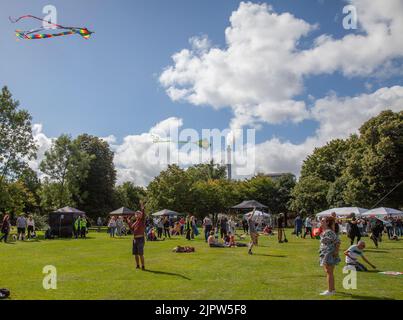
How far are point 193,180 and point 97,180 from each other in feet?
53.3

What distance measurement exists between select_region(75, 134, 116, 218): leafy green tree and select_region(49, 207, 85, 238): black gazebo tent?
30.4 meters

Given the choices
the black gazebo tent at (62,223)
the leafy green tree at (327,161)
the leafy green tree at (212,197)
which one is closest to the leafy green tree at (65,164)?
the leafy green tree at (212,197)

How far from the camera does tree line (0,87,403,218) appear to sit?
44906 millimetres

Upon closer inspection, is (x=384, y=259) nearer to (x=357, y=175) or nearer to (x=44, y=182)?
(x=357, y=175)

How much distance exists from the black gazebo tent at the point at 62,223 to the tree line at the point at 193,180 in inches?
384

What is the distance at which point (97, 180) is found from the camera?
237ft

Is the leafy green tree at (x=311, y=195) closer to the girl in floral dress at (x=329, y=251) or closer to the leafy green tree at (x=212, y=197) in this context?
the leafy green tree at (x=212, y=197)

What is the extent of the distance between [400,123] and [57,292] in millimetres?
44177

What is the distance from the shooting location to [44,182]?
6656 centimetres

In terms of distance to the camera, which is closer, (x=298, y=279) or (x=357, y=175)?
(x=298, y=279)

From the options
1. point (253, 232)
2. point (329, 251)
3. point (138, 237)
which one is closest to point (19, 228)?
point (253, 232)

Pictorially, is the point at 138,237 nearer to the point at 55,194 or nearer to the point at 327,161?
the point at 55,194

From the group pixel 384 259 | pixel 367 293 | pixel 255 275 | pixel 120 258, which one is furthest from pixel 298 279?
pixel 120 258

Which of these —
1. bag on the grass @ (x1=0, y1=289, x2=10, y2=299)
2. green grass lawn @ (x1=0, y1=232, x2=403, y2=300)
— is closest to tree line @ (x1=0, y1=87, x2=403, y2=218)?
green grass lawn @ (x1=0, y1=232, x2=403, y2=300)
